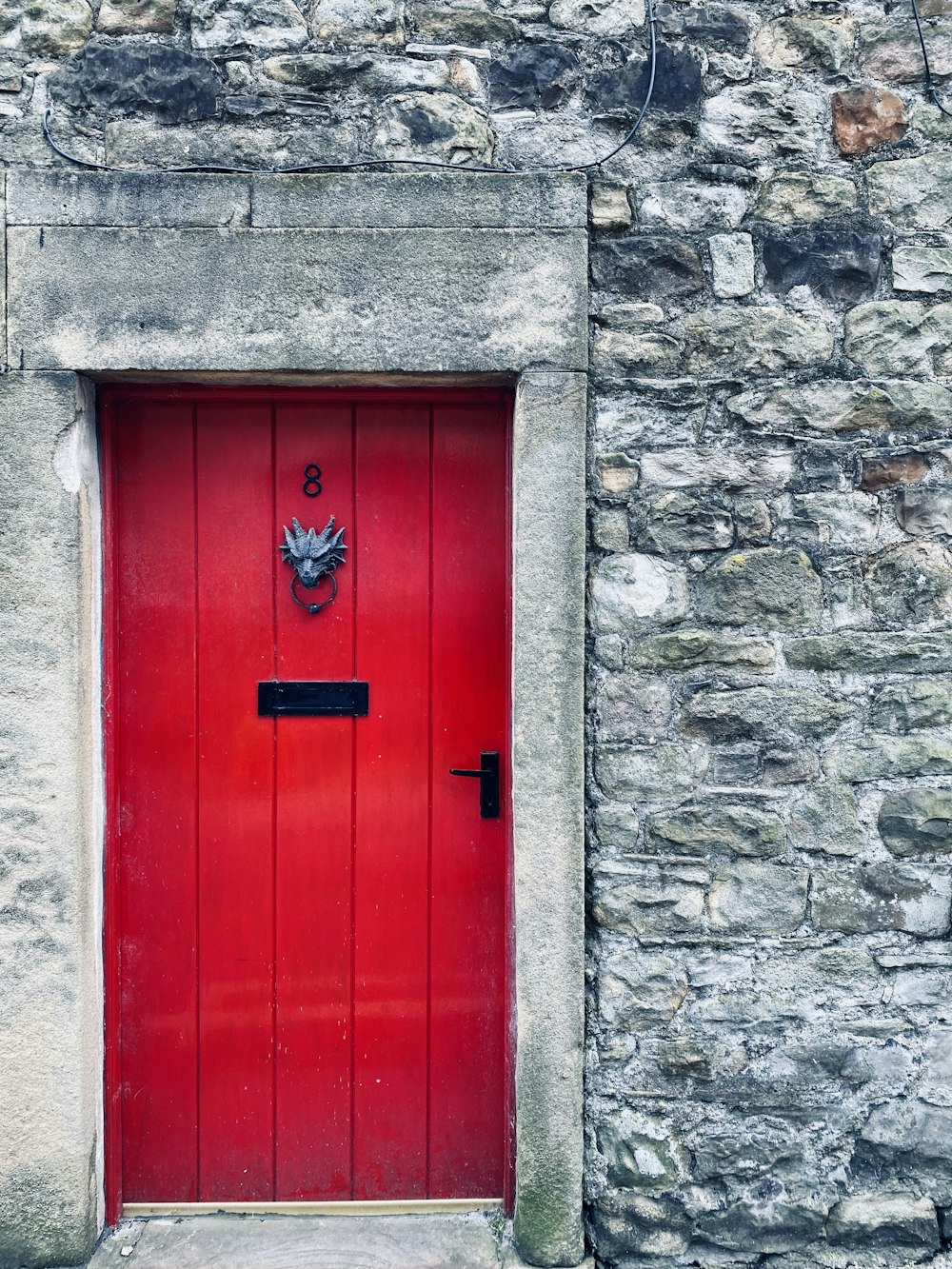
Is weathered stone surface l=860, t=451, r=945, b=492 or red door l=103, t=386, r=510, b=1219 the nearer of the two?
weathered stone surface l=860, t=451, r=945, b=492

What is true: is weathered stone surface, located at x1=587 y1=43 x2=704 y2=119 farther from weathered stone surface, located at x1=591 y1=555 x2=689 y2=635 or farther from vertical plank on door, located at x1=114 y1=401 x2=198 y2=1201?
vertical plank on door, located at x1=114 y1=401 x2=198 y2=1201

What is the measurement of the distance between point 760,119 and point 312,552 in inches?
63.9

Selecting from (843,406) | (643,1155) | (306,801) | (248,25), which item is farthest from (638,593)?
(248,25)

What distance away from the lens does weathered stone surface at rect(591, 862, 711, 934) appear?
95.0 inches

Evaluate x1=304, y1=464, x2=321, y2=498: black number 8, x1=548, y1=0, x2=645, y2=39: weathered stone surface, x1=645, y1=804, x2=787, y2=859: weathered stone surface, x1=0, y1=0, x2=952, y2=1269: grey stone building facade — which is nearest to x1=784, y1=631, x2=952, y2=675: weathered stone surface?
x1=0, y1=0, x2=952, y2=1269: grey stone building facade

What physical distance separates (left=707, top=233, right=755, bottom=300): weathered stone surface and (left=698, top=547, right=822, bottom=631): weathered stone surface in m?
0.67

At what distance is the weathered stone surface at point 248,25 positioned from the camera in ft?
7.71

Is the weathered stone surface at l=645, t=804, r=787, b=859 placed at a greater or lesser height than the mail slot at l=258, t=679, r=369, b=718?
lesser

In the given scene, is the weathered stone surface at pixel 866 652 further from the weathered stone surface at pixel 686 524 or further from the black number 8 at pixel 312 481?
the black number 8 at pixel 312 481

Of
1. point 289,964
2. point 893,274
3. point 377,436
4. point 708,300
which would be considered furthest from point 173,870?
point 893,274

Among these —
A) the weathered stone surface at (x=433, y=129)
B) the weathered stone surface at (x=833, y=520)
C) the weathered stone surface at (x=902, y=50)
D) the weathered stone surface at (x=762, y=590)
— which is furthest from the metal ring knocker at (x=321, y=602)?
the weathered stone surface at (x=902, y=50)

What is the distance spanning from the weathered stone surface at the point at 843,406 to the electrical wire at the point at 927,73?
28.2 inches

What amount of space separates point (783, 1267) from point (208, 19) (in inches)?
139

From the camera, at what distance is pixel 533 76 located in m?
2.38
